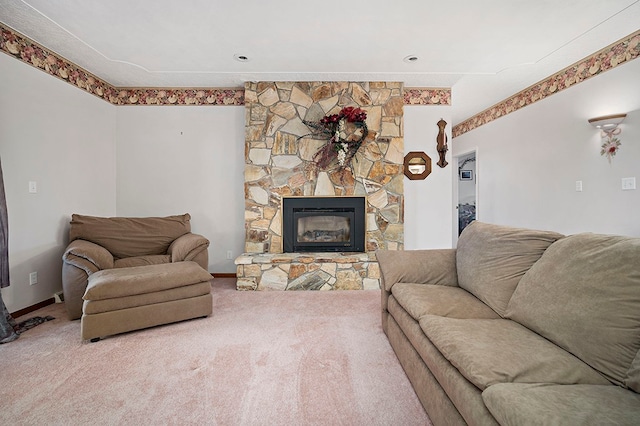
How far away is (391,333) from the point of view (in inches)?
83.9

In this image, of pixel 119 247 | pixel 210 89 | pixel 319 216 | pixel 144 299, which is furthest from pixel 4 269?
pixel 319 216

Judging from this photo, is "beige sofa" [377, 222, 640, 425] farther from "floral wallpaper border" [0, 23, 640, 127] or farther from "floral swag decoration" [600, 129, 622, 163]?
"floral wallpaper border" [0, 23, 640, 127]

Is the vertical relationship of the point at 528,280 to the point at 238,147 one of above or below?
below

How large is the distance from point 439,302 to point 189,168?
3705mm

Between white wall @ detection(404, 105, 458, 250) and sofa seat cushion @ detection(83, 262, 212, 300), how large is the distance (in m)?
2.87

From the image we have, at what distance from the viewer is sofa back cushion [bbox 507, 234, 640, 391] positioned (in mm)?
1029

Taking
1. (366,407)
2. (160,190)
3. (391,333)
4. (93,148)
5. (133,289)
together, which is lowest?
(366,407)

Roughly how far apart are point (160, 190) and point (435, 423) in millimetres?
4168

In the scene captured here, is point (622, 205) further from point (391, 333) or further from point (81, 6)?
point (81, 6)

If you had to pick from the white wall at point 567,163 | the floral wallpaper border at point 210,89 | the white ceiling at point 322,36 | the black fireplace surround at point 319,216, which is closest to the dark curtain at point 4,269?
the floral wallpaper border at point 210,89

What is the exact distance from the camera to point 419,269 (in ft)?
7.36

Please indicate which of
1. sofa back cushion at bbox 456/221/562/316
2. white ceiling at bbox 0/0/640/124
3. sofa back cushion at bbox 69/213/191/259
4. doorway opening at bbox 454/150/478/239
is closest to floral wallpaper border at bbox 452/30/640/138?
white ceiling at bbox 0/0/640/124

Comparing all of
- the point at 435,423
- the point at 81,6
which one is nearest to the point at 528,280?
the point at 435,423

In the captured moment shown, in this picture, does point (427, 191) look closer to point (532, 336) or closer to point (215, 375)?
point (532, 336)
